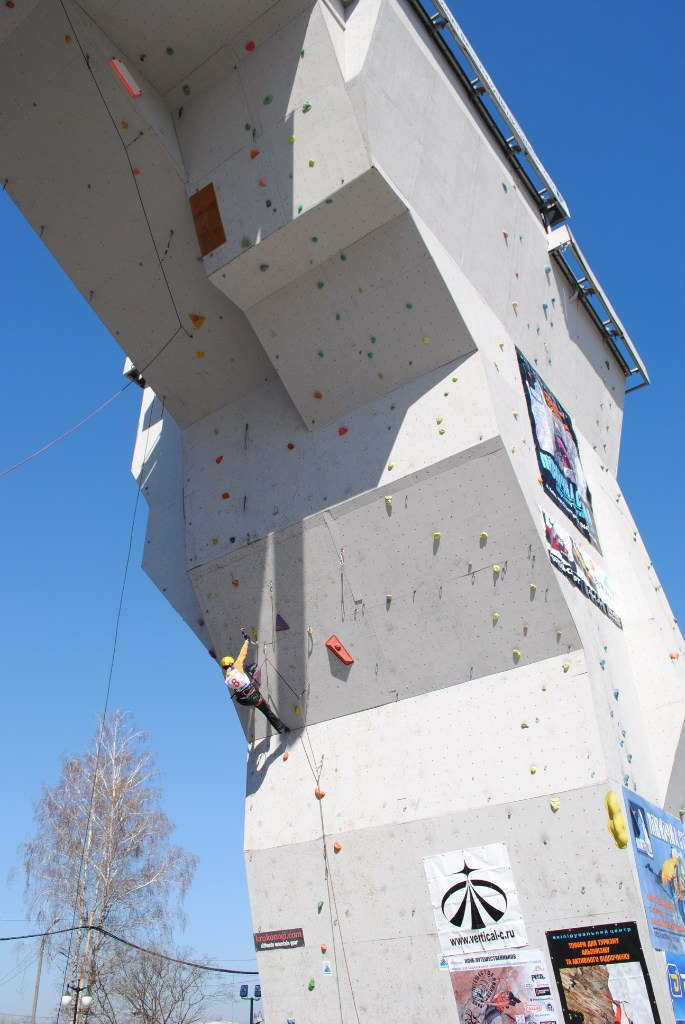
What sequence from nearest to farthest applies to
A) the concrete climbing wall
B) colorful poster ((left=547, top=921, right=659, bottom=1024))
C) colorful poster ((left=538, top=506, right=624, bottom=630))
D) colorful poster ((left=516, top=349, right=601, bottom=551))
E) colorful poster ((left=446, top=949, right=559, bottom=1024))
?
colorful poster ((left=547, top=921, right=659, bottom=1024)), colorful poster ((left=446, top=949, right=559, bottom=1024)), the concrete climbing wall, colorful poster ((left=538, top=506, right=624, bottom=630)), colorful poster ((left=516, top=349, right=601, bottom=551))

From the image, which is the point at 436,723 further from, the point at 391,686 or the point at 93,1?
the point at 93,1

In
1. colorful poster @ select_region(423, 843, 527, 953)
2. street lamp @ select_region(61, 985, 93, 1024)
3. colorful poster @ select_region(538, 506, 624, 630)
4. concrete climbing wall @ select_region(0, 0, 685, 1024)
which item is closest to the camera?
colorful poster @ select_region(423, 843, 527, 953)

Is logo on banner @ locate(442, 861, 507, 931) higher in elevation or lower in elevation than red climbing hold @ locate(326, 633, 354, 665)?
lower

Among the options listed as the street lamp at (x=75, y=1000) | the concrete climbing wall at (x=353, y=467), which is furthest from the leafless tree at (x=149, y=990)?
the concrete climbing wall at (x=353, y=467)

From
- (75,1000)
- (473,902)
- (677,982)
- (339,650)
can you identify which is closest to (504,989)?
(473,902)

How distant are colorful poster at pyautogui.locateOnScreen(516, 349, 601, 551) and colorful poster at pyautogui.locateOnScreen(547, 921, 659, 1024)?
12.2 feet

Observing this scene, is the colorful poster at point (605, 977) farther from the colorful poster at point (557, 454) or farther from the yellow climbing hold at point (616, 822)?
the colorful poster at point (557, 454)

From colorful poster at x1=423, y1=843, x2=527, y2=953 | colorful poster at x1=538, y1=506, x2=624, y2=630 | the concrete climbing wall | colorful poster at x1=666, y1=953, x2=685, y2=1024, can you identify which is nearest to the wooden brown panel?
the concrete climbing wall

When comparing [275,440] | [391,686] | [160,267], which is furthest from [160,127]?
[391,686]

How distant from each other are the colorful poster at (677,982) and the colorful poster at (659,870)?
8cm

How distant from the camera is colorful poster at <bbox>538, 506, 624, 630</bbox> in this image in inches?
286

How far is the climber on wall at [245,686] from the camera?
7.44m

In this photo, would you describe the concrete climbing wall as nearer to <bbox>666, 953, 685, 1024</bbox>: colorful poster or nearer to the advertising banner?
the advertising banner

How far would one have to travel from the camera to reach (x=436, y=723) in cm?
696
